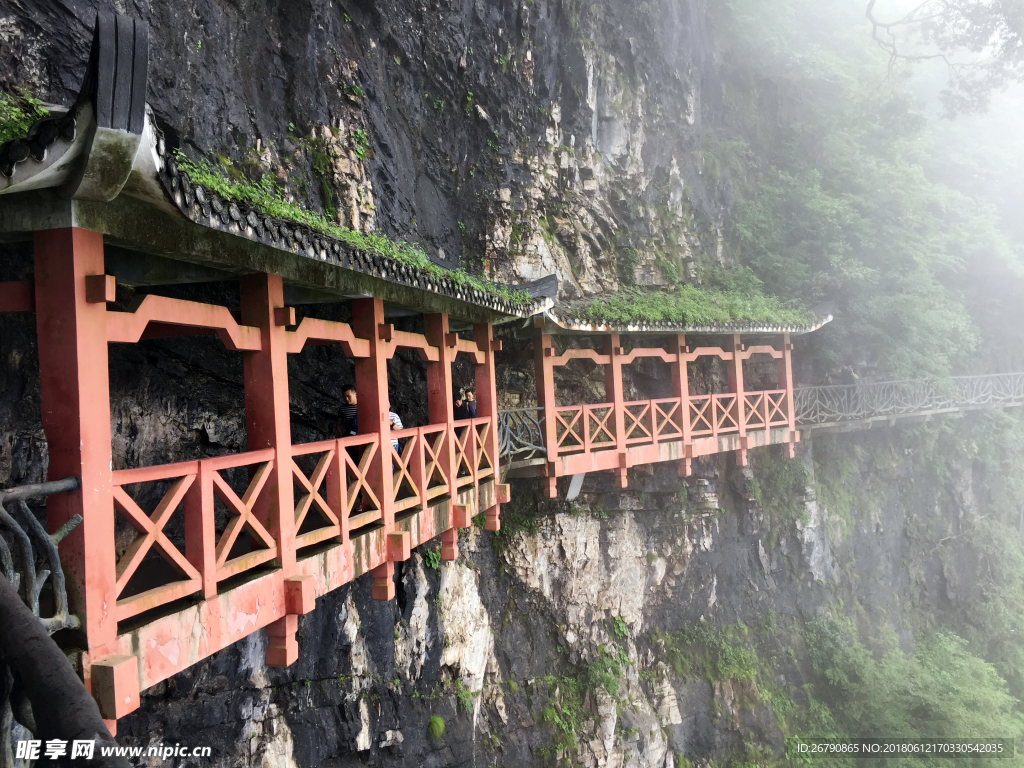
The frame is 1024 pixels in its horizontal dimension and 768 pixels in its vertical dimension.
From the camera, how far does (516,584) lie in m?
13.1

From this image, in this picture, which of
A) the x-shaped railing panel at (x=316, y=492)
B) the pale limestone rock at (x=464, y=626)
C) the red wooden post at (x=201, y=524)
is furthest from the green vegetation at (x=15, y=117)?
the pale limestone rock at (x=464, y=626)

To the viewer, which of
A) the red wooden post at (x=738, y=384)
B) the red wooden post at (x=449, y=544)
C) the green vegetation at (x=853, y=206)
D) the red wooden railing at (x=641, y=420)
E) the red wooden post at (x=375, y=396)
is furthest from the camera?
the green vegetation at (x=853, y=206)

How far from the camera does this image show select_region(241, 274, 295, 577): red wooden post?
17.0 feet

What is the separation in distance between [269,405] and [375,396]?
1.58 metres

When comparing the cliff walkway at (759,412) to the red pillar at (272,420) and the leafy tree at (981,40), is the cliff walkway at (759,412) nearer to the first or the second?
the red pillar at (272,420)

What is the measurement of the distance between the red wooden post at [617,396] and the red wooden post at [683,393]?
1.63m

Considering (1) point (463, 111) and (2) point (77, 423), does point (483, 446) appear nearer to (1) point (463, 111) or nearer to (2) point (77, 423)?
(2) point (77, 423)

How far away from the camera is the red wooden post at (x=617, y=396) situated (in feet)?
40.0

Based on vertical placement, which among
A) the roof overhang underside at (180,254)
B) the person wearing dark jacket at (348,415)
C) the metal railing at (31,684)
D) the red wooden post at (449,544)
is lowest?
the red wooden post at (449,544)

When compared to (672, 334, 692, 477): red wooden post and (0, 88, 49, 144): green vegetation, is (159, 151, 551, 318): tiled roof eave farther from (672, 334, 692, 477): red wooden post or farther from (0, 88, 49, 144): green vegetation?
(672, 334, 692, 477): red wooden post

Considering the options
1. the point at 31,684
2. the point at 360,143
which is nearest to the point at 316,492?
the point at 31,684

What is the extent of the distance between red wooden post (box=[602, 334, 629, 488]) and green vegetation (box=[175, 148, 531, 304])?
3045 millimetres

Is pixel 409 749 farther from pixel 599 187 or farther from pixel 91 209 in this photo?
pixel 599 187

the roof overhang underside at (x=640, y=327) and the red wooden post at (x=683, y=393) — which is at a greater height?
the roof overhang underside at (x=640, y=327)
